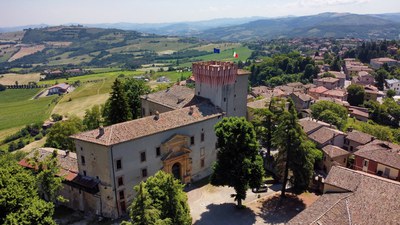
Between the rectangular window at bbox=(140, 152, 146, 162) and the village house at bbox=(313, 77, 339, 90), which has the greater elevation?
the rectangular window at bbox=(140, 152, 146, 162)

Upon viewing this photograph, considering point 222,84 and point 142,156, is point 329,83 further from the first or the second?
point 142,156

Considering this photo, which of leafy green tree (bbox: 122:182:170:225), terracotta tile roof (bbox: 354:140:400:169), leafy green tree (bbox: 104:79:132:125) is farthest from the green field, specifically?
terracotta tile roof (bbox: 354:140:400:169)

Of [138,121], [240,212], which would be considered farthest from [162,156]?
[240,212]

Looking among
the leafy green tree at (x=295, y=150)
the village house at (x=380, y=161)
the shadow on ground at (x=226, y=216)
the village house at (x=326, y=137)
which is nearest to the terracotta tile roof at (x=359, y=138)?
the village house at (x=326, y=137)

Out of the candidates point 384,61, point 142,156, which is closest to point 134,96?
point 142,156

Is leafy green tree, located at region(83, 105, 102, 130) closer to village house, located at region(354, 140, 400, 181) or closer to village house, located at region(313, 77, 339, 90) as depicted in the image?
village house, located at region(354, 140, 400, 181)

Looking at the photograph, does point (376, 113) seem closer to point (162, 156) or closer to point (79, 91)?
point (162, 156)
